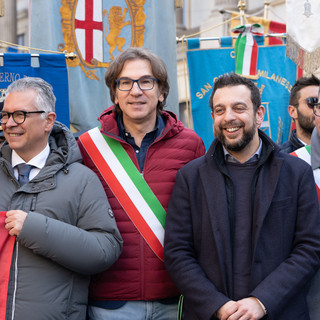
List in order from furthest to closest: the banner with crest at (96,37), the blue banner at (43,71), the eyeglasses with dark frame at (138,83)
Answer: the banner with crest at (96,37) → the blue banner at (43,71) → the eyeglasses with dark frame at (138,83)

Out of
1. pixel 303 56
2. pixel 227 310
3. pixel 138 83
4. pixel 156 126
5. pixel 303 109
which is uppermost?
pixel 303 56

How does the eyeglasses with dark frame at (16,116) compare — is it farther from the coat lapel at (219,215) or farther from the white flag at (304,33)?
the white flag at (304,33)

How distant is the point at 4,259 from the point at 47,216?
297 millimetres

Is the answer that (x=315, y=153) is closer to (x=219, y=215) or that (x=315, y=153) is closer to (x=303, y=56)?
(x=219, y=215)

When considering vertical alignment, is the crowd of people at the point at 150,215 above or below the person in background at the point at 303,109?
below

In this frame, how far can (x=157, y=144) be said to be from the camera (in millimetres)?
3375

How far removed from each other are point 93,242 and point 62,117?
246 centimetres

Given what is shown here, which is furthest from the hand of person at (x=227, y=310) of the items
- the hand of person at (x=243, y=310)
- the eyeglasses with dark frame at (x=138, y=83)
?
the eyeglasses with dark frame at (x=138, y=83)

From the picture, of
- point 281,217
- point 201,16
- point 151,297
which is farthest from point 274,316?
point 201,16

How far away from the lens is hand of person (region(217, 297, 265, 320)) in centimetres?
276

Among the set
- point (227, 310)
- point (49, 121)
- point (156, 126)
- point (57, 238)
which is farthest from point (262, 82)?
point (57, 238)

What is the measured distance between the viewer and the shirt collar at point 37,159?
10.0 ft

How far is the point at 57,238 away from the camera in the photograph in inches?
109

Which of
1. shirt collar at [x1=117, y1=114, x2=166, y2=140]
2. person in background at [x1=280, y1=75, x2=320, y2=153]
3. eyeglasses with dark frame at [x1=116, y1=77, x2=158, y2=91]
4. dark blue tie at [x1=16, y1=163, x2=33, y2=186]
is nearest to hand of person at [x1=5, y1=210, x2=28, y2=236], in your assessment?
dark blue tie at [x1=16, y1=163, x2=33, y2=186]
